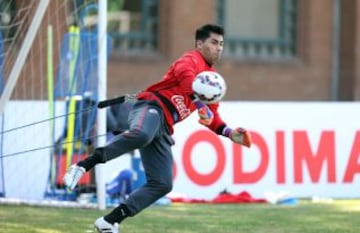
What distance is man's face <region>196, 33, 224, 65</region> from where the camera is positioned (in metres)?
8.30

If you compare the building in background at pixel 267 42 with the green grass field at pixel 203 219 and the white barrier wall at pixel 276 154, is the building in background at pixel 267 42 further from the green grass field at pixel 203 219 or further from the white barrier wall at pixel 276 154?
the green grass field at pixel 203 219

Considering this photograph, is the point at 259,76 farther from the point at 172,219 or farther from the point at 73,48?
the point at 172,219

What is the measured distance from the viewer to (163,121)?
8.17 metres

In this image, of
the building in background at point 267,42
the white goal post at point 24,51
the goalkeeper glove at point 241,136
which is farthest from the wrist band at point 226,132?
the building in background at point 267,42

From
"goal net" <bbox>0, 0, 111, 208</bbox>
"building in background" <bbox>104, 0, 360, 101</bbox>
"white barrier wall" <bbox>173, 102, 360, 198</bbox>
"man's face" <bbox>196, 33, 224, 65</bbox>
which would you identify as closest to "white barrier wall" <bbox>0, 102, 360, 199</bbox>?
"white barrier wall" <bbox>173, 102, 360, 198</bbox>

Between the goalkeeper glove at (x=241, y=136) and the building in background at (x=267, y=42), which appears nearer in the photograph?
the goalkeeper glove at (x=241, y=136)

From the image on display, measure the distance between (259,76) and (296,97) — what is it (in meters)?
1.17

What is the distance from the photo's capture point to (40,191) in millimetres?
12773

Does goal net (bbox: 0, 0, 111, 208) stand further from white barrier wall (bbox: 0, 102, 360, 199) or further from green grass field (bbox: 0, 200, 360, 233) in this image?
white barrier wall (bbox: 0, 102, 360, 199)

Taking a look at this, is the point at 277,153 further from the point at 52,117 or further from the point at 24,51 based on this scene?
the point at 24,51

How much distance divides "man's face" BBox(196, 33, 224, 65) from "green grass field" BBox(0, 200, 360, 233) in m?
1.96

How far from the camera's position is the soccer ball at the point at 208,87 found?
770 centimetres

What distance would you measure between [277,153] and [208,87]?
688cm

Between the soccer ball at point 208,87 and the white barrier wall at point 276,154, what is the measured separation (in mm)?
5782
